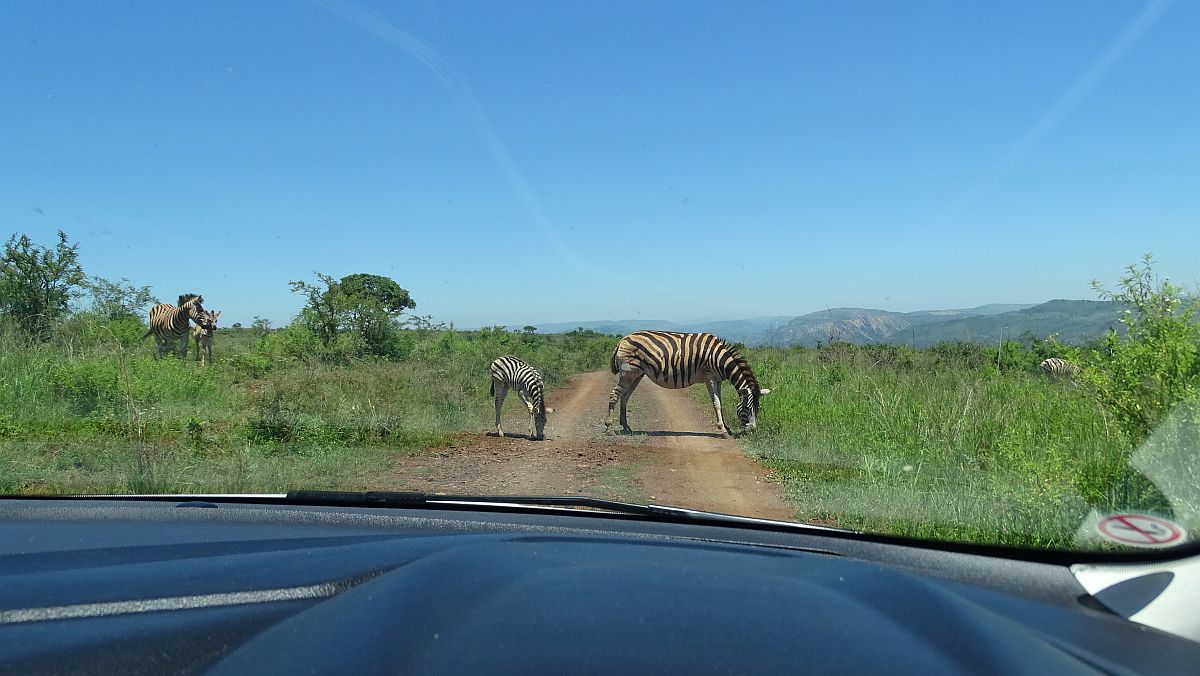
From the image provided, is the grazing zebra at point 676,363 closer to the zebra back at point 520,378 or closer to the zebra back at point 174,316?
the zebra back at point 520,378

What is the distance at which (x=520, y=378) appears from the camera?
1127 cm

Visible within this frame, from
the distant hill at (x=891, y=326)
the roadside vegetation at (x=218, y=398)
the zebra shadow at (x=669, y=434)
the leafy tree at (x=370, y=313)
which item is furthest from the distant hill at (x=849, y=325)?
the leafy tree at (x=370, y=313)

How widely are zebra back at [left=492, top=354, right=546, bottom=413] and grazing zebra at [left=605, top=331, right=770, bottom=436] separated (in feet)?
5.12

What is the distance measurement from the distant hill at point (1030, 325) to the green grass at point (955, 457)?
0.52 metres

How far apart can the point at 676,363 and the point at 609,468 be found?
4684 mm

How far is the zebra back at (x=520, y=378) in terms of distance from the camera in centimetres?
1085

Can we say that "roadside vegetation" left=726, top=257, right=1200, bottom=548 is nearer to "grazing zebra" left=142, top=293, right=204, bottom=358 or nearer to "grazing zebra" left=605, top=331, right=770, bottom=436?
"grazing zebra" left=605, top=331, right=770, bottom=436

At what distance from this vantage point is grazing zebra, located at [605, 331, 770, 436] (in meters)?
12.4

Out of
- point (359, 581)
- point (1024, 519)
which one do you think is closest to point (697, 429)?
point (1024, 519)

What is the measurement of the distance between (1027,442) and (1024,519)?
4.25 feet

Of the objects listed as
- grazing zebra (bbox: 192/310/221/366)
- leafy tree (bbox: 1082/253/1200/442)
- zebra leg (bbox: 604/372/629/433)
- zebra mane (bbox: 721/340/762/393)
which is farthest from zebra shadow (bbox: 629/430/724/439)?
grazing zebra (bbox: 192/310/221/366)

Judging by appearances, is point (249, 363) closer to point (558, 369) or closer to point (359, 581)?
point (558, 369)

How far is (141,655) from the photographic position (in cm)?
179

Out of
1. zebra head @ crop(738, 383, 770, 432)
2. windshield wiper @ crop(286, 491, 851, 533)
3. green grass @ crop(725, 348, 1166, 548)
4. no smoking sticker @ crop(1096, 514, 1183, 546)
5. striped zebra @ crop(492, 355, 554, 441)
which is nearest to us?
no smoking sticker @ crop(1096, 514, 1183, 546)
